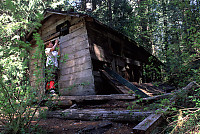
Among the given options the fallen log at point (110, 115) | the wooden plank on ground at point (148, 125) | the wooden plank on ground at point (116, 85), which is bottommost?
the fallen log at point (110, 115)

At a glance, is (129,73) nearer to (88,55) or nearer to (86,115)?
(88,55)

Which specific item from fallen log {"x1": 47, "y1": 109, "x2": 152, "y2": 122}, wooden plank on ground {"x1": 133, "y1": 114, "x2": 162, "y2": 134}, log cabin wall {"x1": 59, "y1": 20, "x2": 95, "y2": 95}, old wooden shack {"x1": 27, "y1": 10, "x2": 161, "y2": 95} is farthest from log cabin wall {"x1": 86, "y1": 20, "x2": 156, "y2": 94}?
wooden plank on ground {"x1": 133, "y1": 114, "x2": 162, "y2": 134}

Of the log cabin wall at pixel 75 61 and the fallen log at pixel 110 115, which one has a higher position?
the log cabin wall at pixel 75 61

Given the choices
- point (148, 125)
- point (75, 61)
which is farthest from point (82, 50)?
point (148, 125)

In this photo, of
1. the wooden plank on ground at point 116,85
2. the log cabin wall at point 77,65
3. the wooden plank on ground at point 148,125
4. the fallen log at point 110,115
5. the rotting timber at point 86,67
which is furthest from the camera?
the log cabin wall at point 77,65

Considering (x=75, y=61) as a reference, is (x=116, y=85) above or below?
below

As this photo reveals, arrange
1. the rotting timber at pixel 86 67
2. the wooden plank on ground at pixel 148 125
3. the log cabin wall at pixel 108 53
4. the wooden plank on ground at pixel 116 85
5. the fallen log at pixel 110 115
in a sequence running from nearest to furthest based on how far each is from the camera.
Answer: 1. the wooden plank on ground at pixel 148 125
2. the fallen log at pixel 110 115
3. the rotting timber at pixel 86 67
4. the wooden plank on ground at pixel 116 85
5. the log cabin wall at pixel 108 53

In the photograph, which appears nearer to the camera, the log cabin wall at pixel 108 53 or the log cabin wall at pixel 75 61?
the log cabin wall at pixel 75 61

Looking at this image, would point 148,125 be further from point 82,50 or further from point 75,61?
point 75,61

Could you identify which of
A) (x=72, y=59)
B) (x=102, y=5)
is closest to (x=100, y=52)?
(x=72, y=59)

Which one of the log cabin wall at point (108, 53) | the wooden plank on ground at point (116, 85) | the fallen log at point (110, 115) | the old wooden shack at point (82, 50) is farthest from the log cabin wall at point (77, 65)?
the fallen log at point (110, 115)

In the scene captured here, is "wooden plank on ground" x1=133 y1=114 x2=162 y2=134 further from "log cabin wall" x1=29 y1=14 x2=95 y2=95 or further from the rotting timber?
"log cabin wall" x1=29 y1=14 x2=95 y2=95

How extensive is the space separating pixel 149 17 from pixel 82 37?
11.9 metres

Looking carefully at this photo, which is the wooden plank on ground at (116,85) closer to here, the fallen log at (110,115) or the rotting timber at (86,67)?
the rotting timber at (86,67)
